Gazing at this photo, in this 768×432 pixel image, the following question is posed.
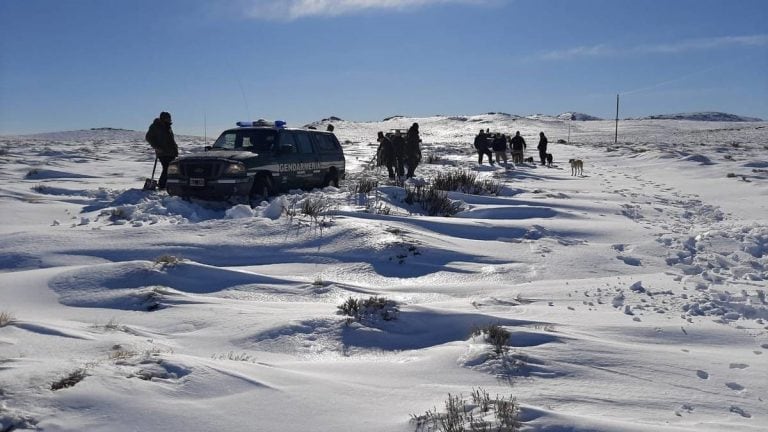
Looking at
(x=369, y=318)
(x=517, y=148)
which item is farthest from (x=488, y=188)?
(x=517, y=148)

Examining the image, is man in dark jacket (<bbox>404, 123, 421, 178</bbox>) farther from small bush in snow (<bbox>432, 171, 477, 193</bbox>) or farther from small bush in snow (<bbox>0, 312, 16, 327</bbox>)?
small bush in snow (<bbox>0, 312, 16, 327</bbox>)

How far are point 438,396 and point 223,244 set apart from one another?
4.81m

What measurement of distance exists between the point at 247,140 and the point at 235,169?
165cm

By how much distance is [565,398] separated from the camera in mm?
3703

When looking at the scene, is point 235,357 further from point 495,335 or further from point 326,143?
point 326,143

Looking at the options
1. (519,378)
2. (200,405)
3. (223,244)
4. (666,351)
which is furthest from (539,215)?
(200,405)

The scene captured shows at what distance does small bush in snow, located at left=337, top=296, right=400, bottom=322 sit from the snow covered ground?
0.07 metres

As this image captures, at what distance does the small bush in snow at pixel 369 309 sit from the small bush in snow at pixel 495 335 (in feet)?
2.73

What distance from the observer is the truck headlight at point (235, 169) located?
11141 millimetres

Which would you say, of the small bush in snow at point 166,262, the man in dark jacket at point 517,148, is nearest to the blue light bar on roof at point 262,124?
the small bush in snow at point 166,262

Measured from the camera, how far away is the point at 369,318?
5.26 m

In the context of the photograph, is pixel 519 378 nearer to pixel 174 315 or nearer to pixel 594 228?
pixel 174 315

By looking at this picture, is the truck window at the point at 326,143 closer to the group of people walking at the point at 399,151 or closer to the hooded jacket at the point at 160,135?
the group of people walking at the point at 399,151

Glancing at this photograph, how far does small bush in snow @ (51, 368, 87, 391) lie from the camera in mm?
3371
